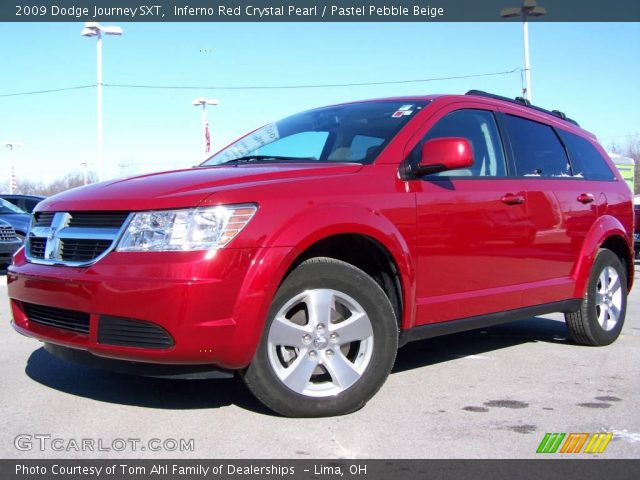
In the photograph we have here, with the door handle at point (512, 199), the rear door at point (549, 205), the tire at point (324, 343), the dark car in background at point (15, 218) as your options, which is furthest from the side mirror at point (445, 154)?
the dark car in background at point (15, 218)

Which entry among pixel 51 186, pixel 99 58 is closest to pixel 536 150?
pixel 99 58

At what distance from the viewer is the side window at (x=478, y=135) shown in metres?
4.57

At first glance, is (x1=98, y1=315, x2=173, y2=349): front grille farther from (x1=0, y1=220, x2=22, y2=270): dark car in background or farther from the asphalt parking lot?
(x1=0, y1=220, x2=22, y2=270): dark car in background

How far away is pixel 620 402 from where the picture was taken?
163 inches

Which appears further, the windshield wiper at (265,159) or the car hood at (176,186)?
the windshield wiper at (265,159)

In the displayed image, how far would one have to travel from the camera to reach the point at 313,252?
384 cm

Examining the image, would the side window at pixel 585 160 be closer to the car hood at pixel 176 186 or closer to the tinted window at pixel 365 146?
the tinted window at pixel 365 146

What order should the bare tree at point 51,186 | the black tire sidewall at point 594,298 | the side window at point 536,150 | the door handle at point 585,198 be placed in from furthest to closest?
the bare tree at point 51,186 < the black tire sidewall at point 594,298 < the door handle at point 585,198 < the side window at point 536,150

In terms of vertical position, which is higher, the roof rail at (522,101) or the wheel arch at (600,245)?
the roof rail at (522,101)

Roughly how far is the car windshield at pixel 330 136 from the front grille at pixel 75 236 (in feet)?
4.15

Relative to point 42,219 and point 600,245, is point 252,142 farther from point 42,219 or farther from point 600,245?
point 600,245

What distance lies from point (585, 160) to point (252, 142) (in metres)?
2.80

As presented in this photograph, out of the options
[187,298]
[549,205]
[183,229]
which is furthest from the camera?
[549,205]

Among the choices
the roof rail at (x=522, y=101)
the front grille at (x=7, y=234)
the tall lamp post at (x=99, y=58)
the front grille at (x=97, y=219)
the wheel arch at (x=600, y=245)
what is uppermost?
the tall lamp post at (x=99, y=58)
